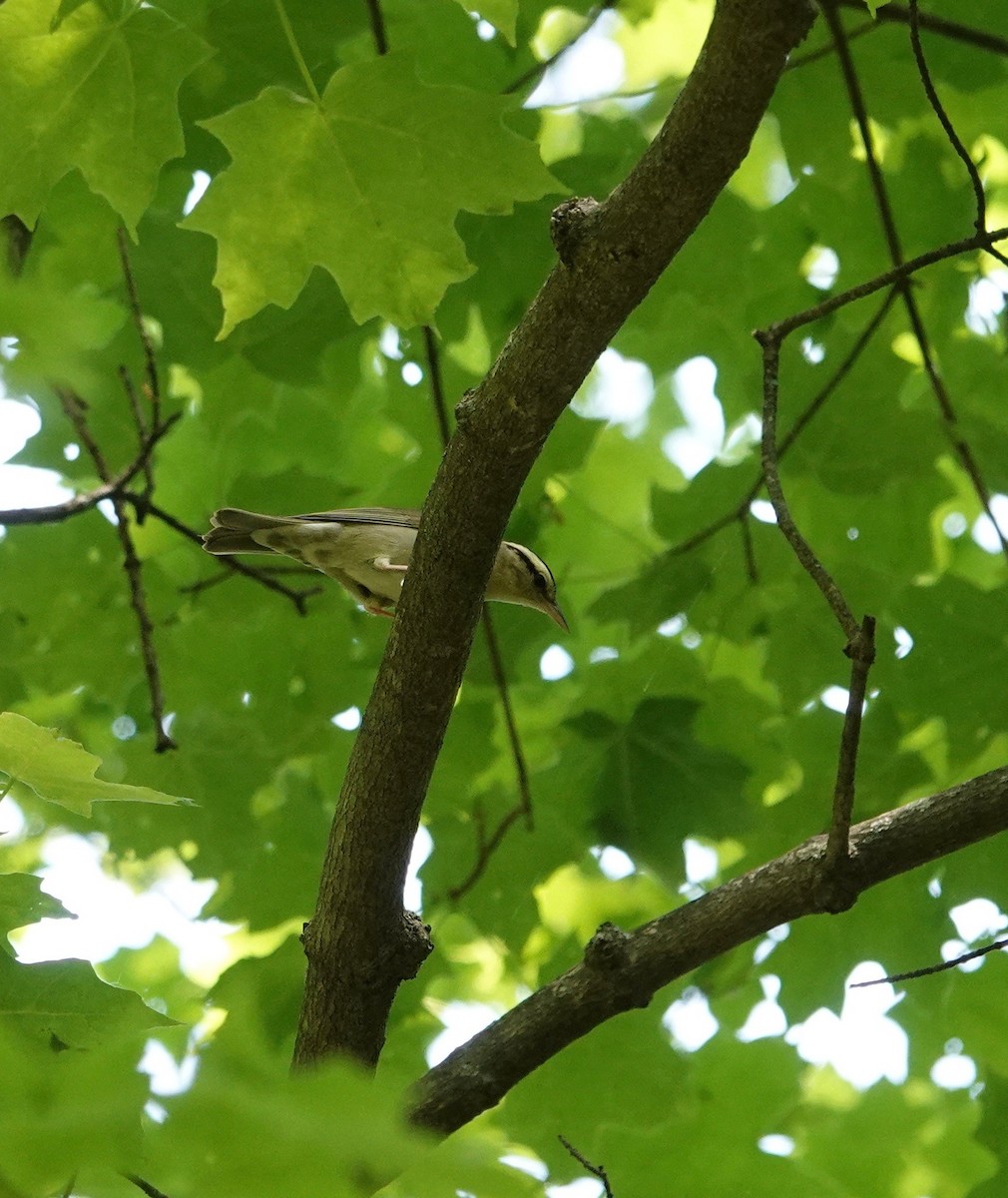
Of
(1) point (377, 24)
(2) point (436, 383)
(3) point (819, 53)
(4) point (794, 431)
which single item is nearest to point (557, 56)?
(1) point (377, 24)

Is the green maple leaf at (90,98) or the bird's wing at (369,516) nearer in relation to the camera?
the green maple leaf at (90,98)

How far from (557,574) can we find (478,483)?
294 cm

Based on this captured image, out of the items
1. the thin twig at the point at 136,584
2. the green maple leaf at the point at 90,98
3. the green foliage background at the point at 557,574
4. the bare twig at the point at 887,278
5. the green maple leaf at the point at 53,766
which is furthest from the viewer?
the thin twig at the point at 136,584

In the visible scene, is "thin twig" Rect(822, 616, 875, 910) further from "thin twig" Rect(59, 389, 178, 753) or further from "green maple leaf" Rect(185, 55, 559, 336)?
"thin twig" Rect(59, 389, 178, 753)

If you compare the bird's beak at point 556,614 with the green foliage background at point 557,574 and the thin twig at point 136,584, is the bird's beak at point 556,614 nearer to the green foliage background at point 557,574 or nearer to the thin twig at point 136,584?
the green foliage background at point 557,574

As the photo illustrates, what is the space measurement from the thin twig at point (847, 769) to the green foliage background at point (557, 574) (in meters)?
1.44

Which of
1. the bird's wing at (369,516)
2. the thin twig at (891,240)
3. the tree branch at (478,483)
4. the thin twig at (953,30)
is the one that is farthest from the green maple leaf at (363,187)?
the bird's wing at (369,516)

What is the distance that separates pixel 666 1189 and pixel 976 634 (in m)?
2.00

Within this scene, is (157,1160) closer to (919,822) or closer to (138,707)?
(919,822)

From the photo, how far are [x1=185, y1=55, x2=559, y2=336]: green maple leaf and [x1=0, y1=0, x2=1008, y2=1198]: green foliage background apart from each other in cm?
1

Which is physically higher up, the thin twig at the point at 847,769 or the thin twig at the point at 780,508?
the thin twig at the point at 780,508

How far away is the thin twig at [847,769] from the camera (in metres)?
2.34

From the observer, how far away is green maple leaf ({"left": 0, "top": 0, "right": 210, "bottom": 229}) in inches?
119

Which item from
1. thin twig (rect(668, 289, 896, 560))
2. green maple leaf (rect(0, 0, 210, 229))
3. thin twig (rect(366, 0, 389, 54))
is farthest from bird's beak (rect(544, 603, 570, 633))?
green maple leaf (rect(0, 0, 210, 229))
